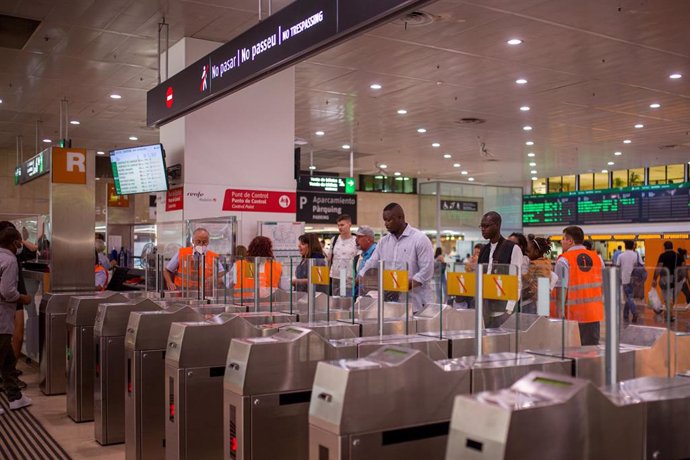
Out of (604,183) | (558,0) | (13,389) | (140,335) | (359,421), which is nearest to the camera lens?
(359,421)

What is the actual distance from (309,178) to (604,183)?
41.8 ft

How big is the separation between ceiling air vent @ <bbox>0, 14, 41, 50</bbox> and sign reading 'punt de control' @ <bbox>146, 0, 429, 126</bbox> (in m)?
2.37

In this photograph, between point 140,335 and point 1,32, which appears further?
point 1,32

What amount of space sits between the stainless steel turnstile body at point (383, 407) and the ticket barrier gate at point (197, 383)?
133cm

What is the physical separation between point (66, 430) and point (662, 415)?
481 centimetres

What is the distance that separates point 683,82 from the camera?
9.95 m

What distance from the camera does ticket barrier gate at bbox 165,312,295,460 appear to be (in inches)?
147

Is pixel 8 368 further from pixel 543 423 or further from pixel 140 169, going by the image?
pixel 543 423

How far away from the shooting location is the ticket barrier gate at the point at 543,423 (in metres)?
1.95

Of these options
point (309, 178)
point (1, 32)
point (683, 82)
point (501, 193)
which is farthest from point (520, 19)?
point (501, 193)

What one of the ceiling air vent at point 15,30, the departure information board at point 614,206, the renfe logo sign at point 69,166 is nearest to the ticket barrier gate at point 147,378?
the renfe logo sign at point 69,166

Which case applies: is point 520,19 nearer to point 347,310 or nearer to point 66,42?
point 347,310

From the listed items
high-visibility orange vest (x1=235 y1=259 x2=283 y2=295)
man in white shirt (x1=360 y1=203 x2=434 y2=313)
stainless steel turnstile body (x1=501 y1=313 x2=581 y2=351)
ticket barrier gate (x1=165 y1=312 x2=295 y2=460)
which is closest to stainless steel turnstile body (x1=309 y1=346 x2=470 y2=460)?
stainless steel turnstile body (x1=501 y1=313 x2=581 y2=351)

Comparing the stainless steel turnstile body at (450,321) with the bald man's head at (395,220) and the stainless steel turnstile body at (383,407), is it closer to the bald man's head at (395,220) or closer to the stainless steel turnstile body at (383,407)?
the bald man's head at (395,220)
